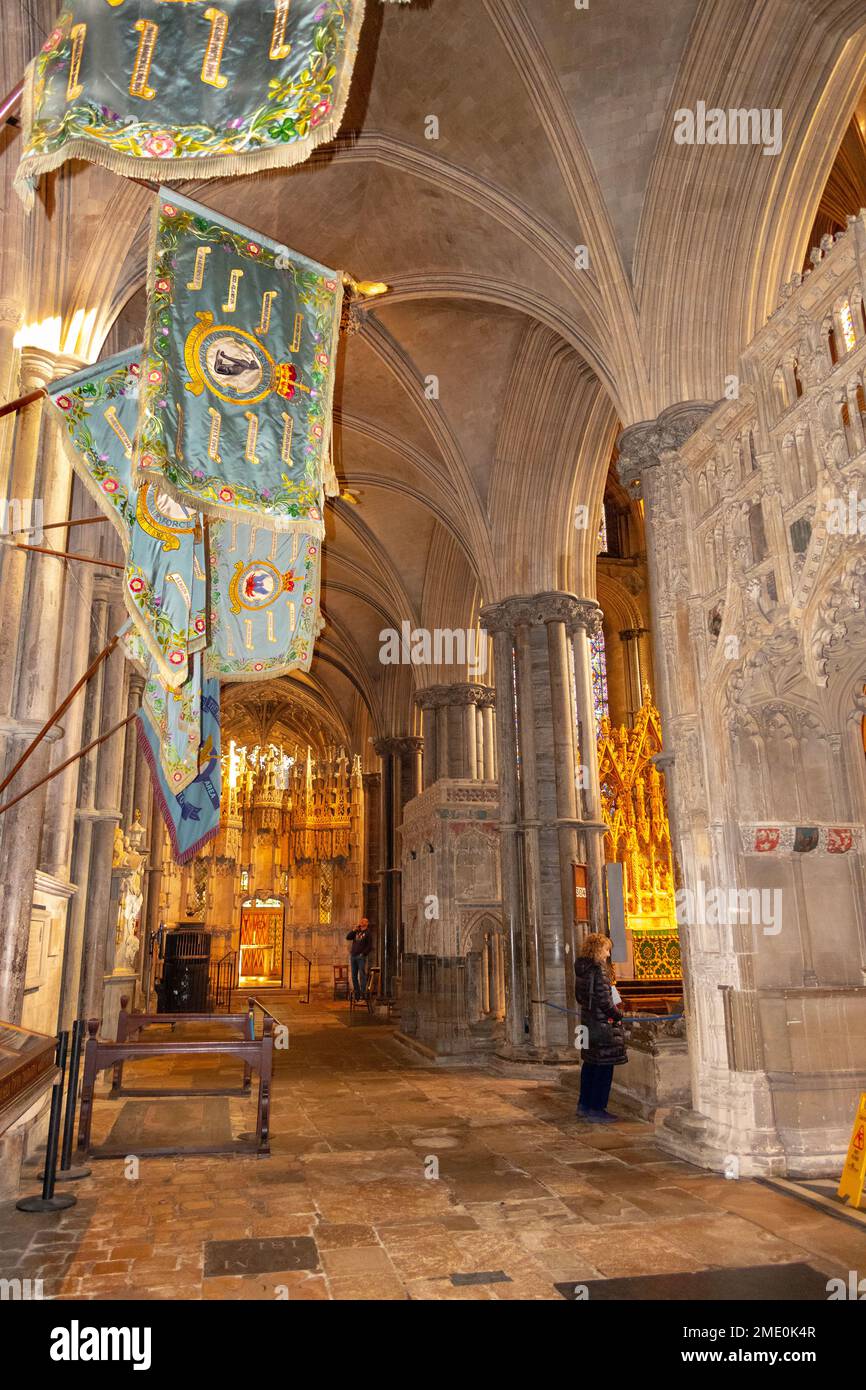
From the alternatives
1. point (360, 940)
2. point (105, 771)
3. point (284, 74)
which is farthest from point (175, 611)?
point (360, 940)

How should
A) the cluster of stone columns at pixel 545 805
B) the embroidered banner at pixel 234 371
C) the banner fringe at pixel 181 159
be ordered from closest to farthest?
1. the banner fringe at pixel 181 159
2. the embroidered banner at pixel 234 371
3. the cluster of stone columns at pixel 545 805

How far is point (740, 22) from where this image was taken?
7.77 metres

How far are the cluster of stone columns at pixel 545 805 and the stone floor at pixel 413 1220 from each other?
3.32 m

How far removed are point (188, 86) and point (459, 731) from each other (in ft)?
42.6

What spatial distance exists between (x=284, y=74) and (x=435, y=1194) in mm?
5712

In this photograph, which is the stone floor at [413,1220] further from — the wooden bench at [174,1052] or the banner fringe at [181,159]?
the banner fringe at [181,159]

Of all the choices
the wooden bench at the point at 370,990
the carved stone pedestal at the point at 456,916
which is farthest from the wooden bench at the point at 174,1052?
the wooden bench at the point at 370,990

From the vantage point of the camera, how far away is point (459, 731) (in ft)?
53.0

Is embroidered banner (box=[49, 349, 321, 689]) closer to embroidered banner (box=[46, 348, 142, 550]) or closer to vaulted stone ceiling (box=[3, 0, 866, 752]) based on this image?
embroidered banner (box=[46, 348, 142, 550])

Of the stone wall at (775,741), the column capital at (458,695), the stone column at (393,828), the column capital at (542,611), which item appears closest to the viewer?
the stone wall at (775,741)

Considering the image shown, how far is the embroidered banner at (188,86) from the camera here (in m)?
3.49

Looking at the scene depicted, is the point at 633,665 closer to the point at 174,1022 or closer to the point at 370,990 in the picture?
the point at 370,990

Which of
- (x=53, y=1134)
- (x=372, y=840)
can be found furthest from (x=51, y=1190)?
(x=372, y=840)
